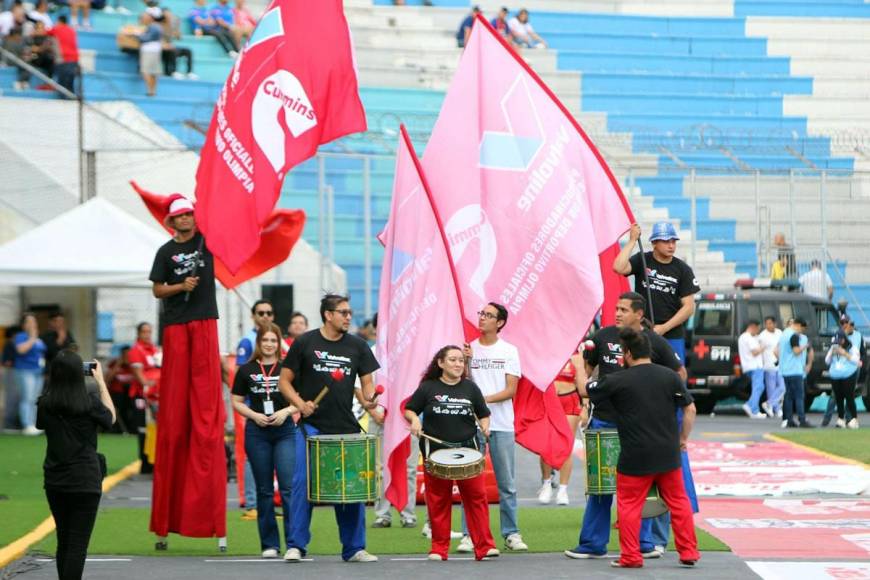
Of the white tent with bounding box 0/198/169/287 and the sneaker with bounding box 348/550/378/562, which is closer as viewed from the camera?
the sneaker with bounding box 348/550/378/562

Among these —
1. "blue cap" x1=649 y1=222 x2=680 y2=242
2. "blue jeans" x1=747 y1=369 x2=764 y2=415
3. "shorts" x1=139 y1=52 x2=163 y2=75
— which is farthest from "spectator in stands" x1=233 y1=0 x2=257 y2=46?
"blue cap" x1=649 y1=222 x2=680 y2=242

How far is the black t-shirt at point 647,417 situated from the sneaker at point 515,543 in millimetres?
1428

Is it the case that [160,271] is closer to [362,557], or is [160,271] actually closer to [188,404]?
[188,404]

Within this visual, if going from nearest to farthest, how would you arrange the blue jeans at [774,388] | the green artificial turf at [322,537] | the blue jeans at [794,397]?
the green artificial turf at [322,537], the blue jeans at [794,397], the blue jeans at [774,388]

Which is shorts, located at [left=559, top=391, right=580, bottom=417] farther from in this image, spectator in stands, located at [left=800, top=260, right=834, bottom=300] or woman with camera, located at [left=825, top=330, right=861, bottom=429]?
spectator in stands, located at [left=800, top=260, right=834, bottom=300]

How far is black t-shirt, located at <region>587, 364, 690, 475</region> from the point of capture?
36.2ft

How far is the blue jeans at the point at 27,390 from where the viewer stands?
81.0 feet

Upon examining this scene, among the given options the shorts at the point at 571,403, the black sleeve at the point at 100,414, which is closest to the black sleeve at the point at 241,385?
the black sleeve at the point at 100,414

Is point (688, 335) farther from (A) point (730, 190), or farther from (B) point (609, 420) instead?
(B) point (609, 420)

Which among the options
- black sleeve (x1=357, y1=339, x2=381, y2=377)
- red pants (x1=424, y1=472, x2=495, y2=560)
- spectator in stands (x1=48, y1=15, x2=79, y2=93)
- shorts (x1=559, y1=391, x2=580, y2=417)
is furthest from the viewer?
spectator in stands (x1=48, y1=15, x2=79, y2=93)

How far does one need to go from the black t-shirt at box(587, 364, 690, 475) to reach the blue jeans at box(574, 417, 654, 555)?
75 cm

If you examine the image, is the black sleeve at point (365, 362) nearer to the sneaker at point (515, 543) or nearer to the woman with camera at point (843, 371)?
the sneaker at point (515, 543)

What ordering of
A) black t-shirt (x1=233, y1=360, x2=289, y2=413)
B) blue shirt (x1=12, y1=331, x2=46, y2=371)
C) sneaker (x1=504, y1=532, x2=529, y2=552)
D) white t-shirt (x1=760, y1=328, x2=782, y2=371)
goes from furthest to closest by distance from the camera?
1. white t-shirt (x1=760, y1=328, x2=782, y2=371)
2. blue shirt (x1=12, y1=331, x2=46, y2=371)
3. black t-shirt (x1=233, y1=360, x2=289, y2=413)
4. sneaker (x1=504, y1=532, x2=529, y2=552)

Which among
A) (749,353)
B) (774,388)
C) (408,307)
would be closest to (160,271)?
(408,307)
